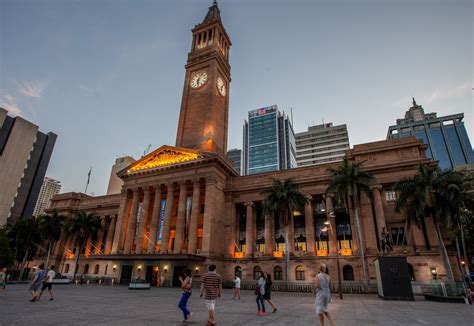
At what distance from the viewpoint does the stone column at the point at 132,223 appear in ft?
144

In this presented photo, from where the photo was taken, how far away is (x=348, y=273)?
35781 mm

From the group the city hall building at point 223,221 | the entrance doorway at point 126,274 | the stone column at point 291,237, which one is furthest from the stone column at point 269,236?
the entrance doorway at point 126,274

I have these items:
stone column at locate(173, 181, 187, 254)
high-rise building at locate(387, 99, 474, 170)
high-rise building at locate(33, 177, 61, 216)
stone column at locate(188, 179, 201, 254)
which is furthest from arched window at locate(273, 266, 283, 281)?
high-rise building at locate(33, 177, 61, 216)

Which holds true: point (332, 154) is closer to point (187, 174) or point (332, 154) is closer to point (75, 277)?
point (187, 174)

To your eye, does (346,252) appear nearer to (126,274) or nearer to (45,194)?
(126,274)

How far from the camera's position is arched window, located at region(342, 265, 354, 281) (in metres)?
35.5

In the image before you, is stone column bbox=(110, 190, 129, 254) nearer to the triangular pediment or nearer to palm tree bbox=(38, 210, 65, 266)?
the triangular pediment

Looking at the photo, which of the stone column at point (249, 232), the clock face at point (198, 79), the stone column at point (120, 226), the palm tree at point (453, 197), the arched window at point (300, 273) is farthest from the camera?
the clock face at point (198, 79)

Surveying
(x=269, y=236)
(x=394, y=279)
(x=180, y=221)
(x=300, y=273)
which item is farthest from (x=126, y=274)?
(x=394, y=279)

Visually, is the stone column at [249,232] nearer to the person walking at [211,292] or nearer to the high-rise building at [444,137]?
the person walking at [211,292]

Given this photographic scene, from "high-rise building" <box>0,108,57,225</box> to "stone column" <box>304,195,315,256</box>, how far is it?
8221cm

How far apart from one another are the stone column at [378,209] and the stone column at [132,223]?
36384 millimetres

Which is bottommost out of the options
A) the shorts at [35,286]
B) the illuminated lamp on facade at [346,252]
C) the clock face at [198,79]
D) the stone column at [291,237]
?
the shorts at [35,286]

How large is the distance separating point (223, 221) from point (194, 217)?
17.6 feet
